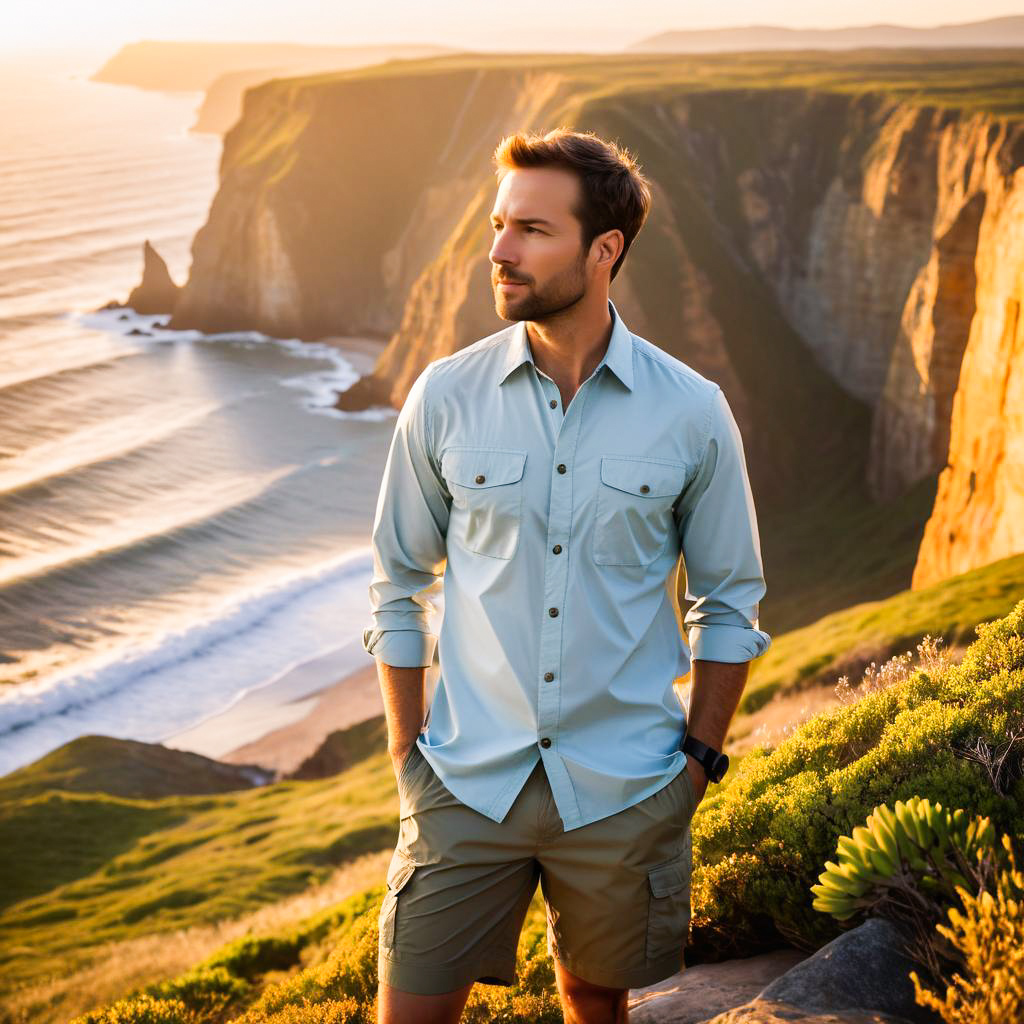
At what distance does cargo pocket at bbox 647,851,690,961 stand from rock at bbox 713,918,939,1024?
300mm

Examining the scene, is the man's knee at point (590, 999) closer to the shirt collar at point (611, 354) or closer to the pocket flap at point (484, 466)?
the pocket flap at point (484, 466)

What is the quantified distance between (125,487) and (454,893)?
33.8 m

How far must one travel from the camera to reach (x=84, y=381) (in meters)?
38.0

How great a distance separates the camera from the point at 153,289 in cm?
5106

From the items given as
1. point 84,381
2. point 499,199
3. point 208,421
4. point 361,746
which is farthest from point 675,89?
point 499,199

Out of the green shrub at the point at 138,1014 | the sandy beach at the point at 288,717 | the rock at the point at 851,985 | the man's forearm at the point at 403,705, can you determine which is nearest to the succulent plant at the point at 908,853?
the rock at the point at 851,985

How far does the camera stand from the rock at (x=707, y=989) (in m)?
4.38

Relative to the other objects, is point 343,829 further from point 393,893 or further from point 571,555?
point 571,555

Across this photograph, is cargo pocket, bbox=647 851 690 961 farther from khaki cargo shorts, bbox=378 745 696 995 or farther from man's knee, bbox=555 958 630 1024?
man's knee, bbox=555 958 630 1024

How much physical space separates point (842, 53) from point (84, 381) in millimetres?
74660

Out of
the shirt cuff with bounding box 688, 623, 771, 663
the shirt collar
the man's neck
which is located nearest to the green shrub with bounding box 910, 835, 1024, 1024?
the shirt cuff with bounding box 688, 623, 771, 663

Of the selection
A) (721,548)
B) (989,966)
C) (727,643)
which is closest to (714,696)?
(727,643)

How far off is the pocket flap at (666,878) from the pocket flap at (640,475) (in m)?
1.15

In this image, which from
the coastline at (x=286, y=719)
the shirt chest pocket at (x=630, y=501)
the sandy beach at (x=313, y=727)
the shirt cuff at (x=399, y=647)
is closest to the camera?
the shirt chest pocket at (x=630, y=501)
